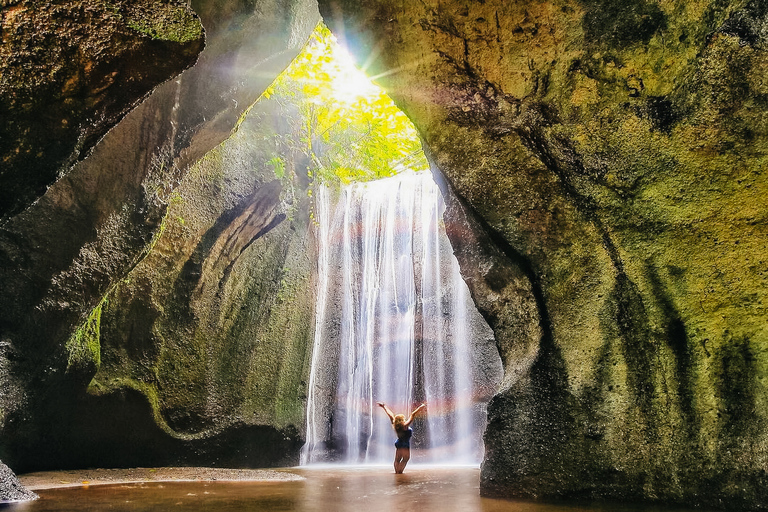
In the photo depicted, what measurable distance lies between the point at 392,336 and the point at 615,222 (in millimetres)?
9246

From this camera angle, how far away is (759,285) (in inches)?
150

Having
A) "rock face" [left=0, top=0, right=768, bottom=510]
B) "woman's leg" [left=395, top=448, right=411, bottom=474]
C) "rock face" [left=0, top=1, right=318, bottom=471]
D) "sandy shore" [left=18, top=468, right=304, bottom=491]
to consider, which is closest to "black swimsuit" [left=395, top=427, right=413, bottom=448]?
"woman's leg" [left=395, top=448, right=411, bottom=474]

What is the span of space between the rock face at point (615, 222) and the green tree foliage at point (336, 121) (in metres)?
6.00

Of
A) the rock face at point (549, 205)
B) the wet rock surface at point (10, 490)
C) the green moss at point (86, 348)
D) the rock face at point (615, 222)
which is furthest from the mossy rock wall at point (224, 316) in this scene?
the rock face at point (615, 222)

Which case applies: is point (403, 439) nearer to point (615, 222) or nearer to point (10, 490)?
point (615, 222)

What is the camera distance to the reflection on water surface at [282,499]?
3.73 metres

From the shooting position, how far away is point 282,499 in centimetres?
438

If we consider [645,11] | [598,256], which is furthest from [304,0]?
[598,256]

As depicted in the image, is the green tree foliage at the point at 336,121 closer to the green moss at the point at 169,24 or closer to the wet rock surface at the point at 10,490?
the green moss at the point at 169,24

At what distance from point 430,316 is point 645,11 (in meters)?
9.68

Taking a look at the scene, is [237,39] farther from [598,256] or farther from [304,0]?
[598,256]

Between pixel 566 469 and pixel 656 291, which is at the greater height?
pixel 656 291

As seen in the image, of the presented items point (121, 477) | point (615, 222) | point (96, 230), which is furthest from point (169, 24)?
point (121, 477)

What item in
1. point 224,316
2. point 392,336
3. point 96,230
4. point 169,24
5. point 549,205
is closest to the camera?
point 169,24
